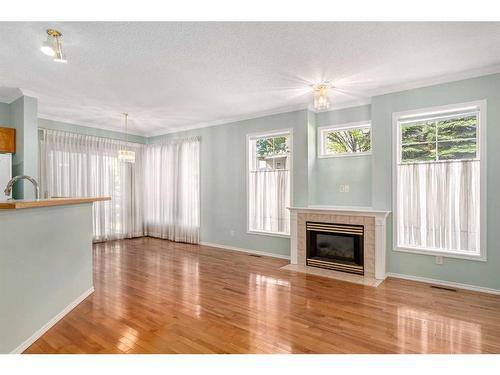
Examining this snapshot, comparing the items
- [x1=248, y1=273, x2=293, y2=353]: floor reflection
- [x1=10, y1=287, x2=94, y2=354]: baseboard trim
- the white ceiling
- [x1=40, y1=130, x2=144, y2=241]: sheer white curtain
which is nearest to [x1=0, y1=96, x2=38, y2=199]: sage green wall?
the white ceiling

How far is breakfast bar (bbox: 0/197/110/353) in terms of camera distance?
6.78 ft

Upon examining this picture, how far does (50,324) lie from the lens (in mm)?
2566

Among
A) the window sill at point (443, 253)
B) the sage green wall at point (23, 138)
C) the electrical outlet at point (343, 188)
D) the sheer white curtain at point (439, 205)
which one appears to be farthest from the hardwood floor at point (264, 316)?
the sage green wall at point (23, 138)

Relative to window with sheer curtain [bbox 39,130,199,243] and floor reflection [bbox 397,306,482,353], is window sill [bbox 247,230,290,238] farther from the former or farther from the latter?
floor reflection [bbox 397,306,482,353]

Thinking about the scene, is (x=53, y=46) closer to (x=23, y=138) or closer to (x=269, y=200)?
(x=23, y=138)

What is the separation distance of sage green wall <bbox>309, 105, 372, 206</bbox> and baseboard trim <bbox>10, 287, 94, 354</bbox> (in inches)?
148

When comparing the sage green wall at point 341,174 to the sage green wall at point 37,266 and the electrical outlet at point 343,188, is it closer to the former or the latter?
the electrical outlet at point 343,188

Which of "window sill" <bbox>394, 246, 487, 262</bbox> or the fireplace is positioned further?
the fireplace

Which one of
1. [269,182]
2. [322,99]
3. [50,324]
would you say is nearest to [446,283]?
[322,99]

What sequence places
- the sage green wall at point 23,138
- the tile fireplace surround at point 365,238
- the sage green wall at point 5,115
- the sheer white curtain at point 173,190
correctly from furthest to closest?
the sheer white curtain at point 173,190, the sage green wall at point 5,115, the sage green wall at point 23,138, the tile fireplace surround at point 365,238

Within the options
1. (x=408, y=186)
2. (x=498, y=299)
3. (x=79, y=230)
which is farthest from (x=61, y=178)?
(x=498, y=299)

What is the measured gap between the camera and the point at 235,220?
5.95m

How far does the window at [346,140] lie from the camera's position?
4695 mm
